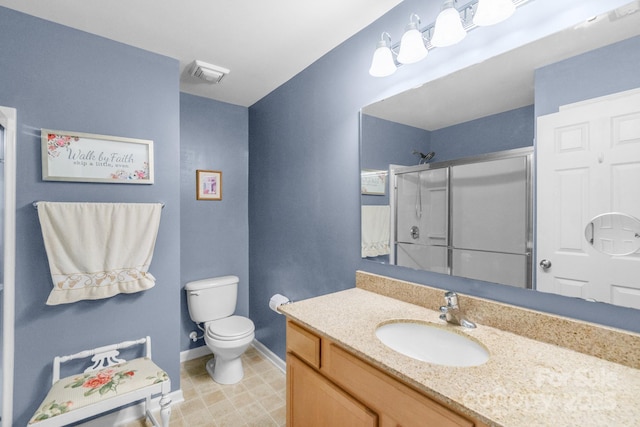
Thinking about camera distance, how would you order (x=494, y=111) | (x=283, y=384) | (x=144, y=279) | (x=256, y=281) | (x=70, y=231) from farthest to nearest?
1. (x=256, y=281)
2. (x=283, y=384)
3. (x=144, y=279)
4. (x=70, y=231)
5. (x=494, y=111)

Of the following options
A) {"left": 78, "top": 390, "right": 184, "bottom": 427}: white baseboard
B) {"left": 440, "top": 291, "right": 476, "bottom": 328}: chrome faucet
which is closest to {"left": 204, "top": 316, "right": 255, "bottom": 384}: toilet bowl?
{"left": 78, "top": 390, "right": 184, "bottom": 427}: white baseboard

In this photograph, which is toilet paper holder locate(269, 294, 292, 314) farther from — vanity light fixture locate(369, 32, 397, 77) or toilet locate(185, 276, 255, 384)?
vanity light fixture locate(369, 32, 397, 77)

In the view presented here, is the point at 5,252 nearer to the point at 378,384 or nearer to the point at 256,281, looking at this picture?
the point at 256,281

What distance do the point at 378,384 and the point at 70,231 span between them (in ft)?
6.06

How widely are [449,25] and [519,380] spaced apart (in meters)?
1.25

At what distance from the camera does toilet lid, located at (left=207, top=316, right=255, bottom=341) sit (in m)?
2.19

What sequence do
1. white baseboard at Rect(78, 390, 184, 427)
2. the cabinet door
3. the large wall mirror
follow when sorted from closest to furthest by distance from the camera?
the large wall mirror → the cabinet door → white baseboard at Rect(78, 390, 184, 427)

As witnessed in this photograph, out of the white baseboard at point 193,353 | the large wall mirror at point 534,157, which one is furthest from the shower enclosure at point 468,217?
the white baseboard at point 193,353

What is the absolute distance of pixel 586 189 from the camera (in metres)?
0.93

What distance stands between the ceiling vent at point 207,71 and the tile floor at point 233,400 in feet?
7.93

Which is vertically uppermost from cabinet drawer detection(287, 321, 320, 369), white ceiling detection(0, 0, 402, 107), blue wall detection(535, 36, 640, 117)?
white ceiling detection(0, 0, 402, 107)

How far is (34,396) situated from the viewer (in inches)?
64.6

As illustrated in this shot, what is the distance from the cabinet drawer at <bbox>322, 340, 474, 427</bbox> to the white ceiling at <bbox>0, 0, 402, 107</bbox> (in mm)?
1690

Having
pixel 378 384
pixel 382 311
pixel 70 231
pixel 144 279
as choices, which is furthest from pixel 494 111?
pixel 70 231
